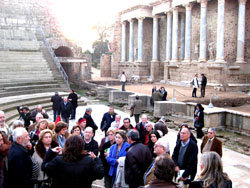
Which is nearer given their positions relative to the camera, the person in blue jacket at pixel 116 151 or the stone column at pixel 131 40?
the person in blue jacket at pixel 116 151

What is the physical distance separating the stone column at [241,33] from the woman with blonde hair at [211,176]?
72.2ft

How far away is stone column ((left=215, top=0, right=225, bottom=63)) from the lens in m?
24.0

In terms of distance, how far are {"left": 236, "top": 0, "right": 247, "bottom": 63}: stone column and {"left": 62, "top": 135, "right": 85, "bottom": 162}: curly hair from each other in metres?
22.5

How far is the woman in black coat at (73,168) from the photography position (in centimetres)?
407

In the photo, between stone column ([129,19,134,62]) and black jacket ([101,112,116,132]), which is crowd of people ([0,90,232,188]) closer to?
black jacket ([101,112,116,132])

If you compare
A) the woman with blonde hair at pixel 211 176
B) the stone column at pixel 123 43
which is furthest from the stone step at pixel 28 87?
the stone column at pixel 123 43

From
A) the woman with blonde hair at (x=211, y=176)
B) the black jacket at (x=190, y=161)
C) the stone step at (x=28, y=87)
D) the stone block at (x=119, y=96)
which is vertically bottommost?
the stone block at (x=119, y=96)

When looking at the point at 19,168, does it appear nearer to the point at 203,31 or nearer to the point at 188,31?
the point at 203,31

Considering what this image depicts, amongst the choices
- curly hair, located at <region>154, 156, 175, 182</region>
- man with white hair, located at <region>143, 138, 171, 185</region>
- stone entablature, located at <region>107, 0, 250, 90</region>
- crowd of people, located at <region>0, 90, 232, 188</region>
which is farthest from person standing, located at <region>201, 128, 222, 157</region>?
stone entablature, located at <region>107, 0, 250, 90</region>

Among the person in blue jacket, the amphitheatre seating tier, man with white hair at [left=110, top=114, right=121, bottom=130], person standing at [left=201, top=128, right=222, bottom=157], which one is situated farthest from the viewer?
the amphitheatre seating tier

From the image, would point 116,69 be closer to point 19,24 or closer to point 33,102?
point 19,24

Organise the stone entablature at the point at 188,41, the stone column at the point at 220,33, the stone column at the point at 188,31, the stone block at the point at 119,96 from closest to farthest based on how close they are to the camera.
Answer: the stone block at the point at 119,96 → the stone column at the point at 220,33 → the stone entablature at the point at 188,41 → the stone column at the point at 188,31

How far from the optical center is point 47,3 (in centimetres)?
3566

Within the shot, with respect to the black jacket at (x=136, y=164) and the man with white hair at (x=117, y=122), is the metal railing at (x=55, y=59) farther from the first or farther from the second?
the black jacket at (x=136, y=164)
